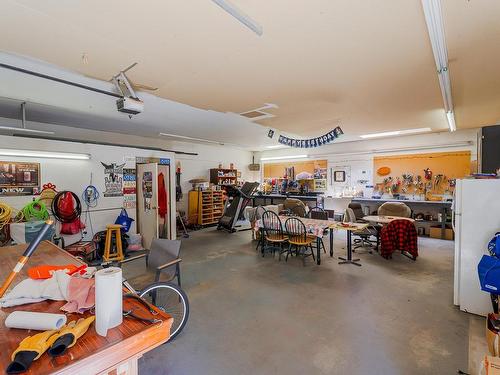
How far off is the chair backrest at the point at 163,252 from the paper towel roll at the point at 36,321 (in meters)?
1.76

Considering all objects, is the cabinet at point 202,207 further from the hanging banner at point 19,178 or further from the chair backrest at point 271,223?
the hanging banner at point 19,178

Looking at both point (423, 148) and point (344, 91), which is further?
point (423, 148)

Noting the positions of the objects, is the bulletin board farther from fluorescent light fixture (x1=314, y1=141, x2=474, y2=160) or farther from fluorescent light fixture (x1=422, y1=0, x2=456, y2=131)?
fluorescent light fixture (x1=422, y1=0, x2=456, y2=131)

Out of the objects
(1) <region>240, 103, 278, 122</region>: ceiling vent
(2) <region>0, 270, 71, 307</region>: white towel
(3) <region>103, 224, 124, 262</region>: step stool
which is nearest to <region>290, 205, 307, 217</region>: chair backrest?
(1) <region>240, 103, 278, 122</region>: ceiling vent

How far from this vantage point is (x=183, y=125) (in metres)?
5.76

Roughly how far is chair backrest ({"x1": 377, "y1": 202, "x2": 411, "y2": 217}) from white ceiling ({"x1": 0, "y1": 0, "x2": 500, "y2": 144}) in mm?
3142

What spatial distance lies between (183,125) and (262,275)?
366cm

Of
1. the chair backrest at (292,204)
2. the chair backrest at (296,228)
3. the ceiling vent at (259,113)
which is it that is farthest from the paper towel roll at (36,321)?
the chair backrest at (292,204)

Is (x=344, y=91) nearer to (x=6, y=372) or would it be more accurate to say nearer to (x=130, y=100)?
(x=130, y=100)

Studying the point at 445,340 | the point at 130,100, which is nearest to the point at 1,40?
the point at 130,100

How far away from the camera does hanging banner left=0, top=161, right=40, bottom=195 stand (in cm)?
437

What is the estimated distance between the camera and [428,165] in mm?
7137

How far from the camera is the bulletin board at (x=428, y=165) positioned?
22.0 feet

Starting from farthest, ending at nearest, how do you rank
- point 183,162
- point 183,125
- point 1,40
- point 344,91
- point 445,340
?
point 183,162 → point 183,125 → point 344,91 → point 445,340 → point 1,40
